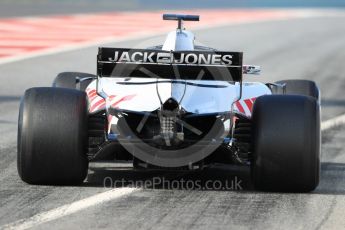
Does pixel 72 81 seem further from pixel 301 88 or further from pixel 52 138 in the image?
pixel 52 138

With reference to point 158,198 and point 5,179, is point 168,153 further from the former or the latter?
point 5,179

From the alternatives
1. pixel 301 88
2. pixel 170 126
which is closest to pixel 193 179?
pixel 170 126

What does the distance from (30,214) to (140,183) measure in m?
1.80

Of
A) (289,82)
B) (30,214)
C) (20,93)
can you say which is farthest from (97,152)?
(20,93)

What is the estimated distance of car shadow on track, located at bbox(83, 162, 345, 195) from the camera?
916 centimetres

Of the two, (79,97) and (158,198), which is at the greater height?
(79,97)

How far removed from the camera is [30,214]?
7629mm

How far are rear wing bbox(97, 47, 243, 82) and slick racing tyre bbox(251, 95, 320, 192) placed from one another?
0.64 meters

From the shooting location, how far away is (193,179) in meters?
9.66

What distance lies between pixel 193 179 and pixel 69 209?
2007 millimetres

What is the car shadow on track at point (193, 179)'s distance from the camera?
30.1ft

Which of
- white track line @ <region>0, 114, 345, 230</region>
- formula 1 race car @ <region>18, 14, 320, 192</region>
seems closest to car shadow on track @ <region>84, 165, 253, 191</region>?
formula 1 race car @ <region>18, 14, 320, 192</region>

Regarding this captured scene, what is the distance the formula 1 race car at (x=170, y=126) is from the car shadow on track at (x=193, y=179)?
0.26m

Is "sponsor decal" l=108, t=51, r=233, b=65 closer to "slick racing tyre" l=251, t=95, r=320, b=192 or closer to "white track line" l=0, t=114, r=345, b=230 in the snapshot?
"slick racing tyre" l=251, t=95, r=320, b=192
